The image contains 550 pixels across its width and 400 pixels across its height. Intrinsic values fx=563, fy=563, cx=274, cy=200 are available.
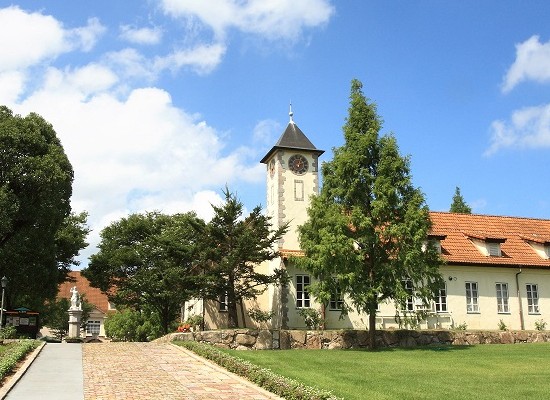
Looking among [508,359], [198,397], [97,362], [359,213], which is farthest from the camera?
[359,213]

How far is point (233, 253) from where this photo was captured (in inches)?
1008

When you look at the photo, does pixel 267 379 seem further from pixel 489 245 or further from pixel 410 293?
pixel 489 245

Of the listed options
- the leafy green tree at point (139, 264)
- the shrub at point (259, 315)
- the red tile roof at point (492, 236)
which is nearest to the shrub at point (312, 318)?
the shrub at point (259, 315)

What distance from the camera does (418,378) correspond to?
51.8 ft

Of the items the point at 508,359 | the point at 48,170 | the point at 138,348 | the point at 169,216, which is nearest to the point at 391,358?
the point at 508,359

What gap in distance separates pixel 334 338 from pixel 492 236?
46.1ft

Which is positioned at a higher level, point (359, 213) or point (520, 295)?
point (359, 213)

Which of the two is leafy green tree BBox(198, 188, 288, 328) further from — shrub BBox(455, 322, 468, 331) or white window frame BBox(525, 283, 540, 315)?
white window frame BBox(525, 283, 540, 315)

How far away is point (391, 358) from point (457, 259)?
12.4m

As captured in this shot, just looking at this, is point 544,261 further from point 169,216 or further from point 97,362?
point 169,216

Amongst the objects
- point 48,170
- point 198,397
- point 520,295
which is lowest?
point 198,397

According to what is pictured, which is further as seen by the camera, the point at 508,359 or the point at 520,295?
the point at 520,295

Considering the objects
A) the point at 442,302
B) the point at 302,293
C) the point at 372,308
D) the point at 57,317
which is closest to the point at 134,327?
the point at 57,317

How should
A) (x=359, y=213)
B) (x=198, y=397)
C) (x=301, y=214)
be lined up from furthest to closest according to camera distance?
(x=301, y=214), (x=359, y=213), (x=198, y=397)
